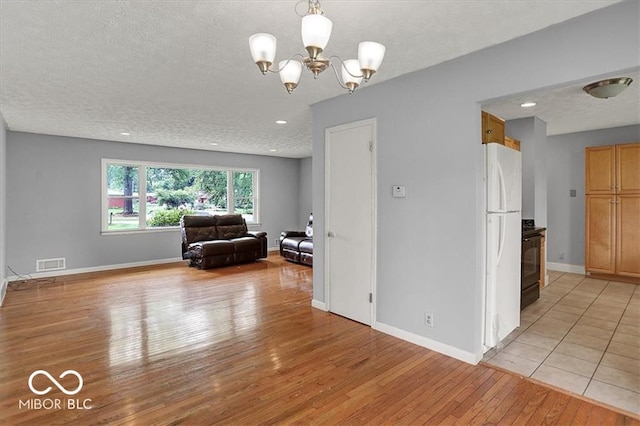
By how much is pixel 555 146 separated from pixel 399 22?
5.39 meters

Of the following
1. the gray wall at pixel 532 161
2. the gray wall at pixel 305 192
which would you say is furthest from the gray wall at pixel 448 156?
the gray wall at pixel 305 192

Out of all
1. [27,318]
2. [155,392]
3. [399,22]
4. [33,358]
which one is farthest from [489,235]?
[27,318]

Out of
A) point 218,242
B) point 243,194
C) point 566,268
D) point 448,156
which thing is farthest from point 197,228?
point 566,268

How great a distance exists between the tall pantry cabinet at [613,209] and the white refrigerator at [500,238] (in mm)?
3567

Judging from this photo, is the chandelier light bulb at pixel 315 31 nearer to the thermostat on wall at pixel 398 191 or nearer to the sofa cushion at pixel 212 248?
the thermostat on wall at pixel 398 191

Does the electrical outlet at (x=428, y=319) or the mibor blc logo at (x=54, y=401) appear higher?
→ the electrical outlet at (x=428, y=319)

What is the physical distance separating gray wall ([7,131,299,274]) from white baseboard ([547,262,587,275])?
7513 millimetres

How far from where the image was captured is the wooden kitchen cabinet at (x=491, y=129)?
2971 millimetres

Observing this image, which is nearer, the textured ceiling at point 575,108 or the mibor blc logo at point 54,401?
the mibor blc logo at point 54,401

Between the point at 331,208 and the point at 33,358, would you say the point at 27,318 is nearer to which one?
the point at 33,358

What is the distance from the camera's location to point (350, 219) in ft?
12.0

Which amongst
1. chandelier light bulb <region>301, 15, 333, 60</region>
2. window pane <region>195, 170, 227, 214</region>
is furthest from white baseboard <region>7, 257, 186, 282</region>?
chandelier light bulb <region>301, 15, 333, 60</region>

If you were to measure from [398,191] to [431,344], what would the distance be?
1.40m

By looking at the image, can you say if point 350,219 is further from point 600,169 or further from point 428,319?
point 600,169
